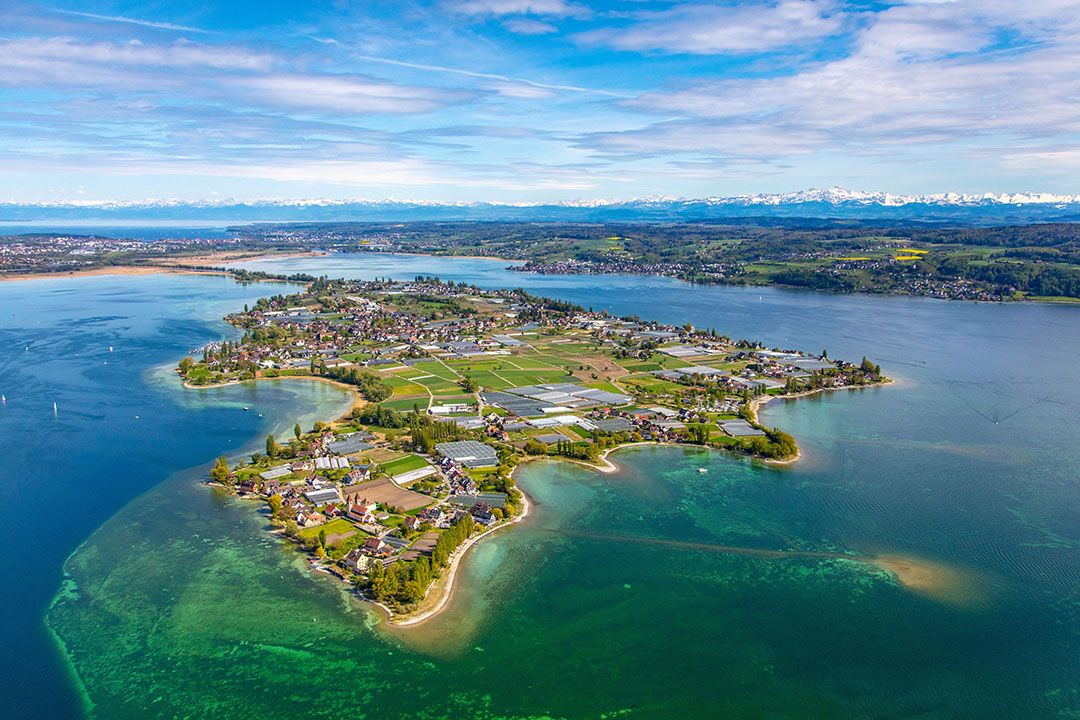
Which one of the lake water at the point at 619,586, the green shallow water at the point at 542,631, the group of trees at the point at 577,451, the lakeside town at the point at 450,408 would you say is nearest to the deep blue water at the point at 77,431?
the lake water at the point at 619,586

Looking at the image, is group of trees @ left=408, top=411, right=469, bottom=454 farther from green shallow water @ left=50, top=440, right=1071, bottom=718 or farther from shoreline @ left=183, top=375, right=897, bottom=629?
green shallow water @ left=50, top=440, right=1071, bottom=718

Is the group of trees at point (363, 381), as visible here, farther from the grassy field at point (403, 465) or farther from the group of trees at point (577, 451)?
the group of trees at point (577, 451)

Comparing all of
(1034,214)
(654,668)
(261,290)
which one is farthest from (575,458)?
(1034,214)

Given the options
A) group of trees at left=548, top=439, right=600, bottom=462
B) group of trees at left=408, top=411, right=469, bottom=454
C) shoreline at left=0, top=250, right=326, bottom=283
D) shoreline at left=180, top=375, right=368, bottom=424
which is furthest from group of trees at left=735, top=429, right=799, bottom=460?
shoreline at left=0, top=250, right=326, bottom=283

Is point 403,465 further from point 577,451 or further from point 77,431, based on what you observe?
point 77,431

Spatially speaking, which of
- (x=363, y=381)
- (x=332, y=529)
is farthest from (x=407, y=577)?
(x=363, y=381)
